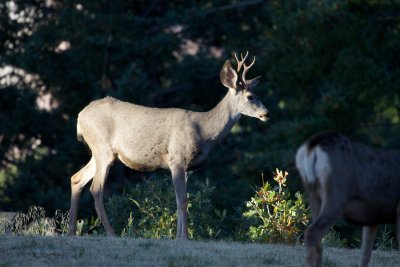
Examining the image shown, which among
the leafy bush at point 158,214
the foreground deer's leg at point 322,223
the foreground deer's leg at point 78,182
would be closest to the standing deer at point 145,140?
the foreground deer's leg at point 78,182

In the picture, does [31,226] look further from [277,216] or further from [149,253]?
[149,253]

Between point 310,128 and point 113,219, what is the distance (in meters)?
10.5

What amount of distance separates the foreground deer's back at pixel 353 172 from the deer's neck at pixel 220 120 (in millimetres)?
3837

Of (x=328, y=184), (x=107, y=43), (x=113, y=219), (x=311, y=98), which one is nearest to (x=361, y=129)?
(x=311, y=98)

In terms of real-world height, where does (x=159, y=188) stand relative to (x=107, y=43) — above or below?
below

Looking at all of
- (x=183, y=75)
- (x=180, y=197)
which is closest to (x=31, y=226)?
(x=180, y=197)

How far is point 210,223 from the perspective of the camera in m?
14.1

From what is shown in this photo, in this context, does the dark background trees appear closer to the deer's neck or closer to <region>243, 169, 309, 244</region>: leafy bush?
the deer's neck

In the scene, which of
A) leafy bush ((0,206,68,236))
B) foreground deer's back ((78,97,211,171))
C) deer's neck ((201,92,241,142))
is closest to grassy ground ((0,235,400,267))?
leafy bush ((0,206,68,236))

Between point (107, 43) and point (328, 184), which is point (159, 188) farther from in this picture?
point (107, 43)

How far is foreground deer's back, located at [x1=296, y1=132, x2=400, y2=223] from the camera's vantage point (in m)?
9.44

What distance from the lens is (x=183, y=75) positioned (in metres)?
29.1

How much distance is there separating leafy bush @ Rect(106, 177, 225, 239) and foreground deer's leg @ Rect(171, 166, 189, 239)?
30 centimetres

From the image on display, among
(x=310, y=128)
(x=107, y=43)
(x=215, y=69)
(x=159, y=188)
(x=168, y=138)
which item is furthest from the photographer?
(x=215, y=69)
